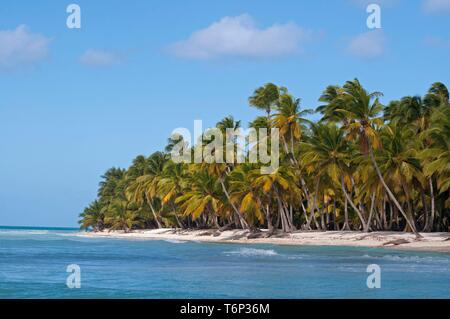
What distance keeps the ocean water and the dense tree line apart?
7091mm

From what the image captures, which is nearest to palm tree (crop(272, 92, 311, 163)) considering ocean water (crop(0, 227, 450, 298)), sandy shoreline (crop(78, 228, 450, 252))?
sandy shoreline (crop(78, 228, 450, 252))

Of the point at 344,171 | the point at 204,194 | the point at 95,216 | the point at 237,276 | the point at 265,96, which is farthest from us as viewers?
the point at 95,216

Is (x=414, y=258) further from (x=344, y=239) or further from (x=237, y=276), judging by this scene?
(x=344, y=239)

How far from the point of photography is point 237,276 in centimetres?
2600

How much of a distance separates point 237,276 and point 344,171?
23.9m

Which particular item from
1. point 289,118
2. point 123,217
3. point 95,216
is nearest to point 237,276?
point 289,118

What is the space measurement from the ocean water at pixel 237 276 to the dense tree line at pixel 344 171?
23.3 feet

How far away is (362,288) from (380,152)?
909 inches

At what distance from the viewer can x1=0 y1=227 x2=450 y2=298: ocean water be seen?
827 inches

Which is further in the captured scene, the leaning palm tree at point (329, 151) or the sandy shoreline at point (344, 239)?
the leaning palm tree at point (329, 151)

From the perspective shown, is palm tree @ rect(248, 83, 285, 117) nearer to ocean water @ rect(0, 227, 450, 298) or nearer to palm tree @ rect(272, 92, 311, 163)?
palm tree @ rect(272, 92, 311, 163)

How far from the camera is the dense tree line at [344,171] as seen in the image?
41656 millimetres

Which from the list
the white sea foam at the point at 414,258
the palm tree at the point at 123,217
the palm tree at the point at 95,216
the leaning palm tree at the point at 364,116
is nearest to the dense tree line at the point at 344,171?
the leaning palm tree at the point at 364,116

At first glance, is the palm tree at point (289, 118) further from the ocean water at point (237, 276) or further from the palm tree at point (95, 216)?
the palm tree at point (95, 216)
